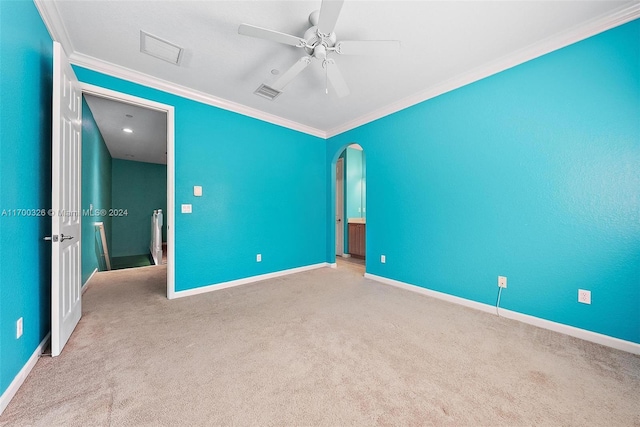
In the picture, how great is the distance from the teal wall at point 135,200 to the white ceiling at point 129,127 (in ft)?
2.20

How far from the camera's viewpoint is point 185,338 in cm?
198

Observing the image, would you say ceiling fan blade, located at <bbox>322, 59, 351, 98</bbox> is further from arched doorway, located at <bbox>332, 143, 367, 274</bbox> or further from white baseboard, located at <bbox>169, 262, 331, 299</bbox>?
arched doorway, located at <bbox>332, 143, 367, 274</bbox>

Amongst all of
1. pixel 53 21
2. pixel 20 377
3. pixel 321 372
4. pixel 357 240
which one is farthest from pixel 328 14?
pixel 357 240

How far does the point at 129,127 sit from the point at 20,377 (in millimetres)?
4362

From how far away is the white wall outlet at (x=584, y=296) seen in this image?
197cm

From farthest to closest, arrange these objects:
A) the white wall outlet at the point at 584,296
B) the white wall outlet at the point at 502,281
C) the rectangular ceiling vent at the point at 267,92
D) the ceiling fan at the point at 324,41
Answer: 1. the rectangular ceiling vent at the point at 267,92
2. the white wall outlet at the point at 502,281
3. the white wall outlet at the point at 584,296
4. the ceiling fan at the point at 324,41

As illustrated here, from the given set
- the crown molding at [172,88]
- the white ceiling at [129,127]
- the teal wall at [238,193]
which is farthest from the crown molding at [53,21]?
the white ceiling at [129,127]

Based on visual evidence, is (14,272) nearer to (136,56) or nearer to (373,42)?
(136,56)

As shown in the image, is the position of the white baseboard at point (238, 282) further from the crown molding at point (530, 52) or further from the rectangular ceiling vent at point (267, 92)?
the crown molding at point (530, 52)

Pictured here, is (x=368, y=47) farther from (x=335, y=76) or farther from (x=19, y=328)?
(x=19, y=328)

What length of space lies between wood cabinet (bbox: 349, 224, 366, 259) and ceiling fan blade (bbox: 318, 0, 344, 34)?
393 centimetres

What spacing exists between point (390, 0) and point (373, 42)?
11.7 inches

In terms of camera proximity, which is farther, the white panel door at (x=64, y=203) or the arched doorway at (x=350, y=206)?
the arched doorway at (x=350, y=206)

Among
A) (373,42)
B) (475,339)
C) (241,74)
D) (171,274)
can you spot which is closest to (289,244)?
(171,274)
